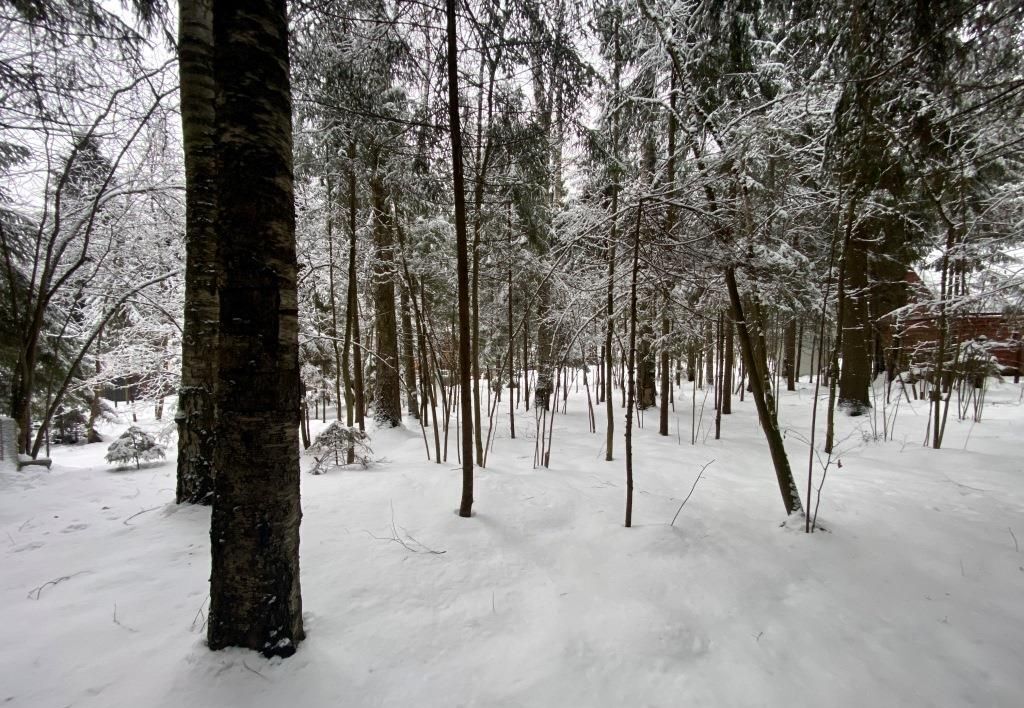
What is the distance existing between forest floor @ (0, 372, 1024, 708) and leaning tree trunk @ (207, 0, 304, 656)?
0.32 m

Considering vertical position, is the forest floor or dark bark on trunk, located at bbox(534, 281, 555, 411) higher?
dark bark on trunk, located at bbox(534, 281, 555, 411)

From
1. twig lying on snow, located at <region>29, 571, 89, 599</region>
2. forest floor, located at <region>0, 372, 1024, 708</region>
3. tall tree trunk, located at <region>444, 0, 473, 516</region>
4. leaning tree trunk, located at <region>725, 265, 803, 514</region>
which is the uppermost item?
tall tree trunk, located at <region>444, 0, 473, 516</region>

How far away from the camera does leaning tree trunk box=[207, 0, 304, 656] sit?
5.23ft

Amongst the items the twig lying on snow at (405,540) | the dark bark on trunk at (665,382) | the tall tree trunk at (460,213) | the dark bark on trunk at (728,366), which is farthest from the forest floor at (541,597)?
the dark bark on trunk at (728,366)

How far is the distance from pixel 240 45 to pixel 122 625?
2.66 m

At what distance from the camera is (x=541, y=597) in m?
2.53

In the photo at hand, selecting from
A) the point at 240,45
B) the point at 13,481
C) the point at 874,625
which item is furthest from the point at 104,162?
the point at 874,625

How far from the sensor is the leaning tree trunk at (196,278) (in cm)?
333

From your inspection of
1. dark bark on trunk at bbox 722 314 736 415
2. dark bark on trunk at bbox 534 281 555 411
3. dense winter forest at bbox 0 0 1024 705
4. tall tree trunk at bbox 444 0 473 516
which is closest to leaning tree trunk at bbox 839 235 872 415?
dense winter forest at bbox 0 0 1024 705

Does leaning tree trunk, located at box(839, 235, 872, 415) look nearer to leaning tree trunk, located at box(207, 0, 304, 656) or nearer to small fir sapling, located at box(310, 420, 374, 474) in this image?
small fir sapling, located at box(310, 420, 374, 474)

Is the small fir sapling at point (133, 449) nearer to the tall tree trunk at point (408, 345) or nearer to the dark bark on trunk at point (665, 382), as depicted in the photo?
the tall tree trunk at point (408, 345)

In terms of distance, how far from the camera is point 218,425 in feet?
5.44

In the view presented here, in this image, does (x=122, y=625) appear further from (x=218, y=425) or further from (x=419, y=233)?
(x=419, y=233)

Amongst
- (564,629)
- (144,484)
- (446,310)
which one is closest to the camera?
(564,629)
